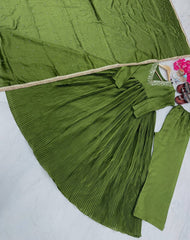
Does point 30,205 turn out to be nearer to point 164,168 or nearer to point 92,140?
point 92,140

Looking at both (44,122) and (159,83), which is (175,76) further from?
(44,122)

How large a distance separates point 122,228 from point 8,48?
1032 millimetres

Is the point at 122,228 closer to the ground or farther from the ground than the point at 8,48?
closer to the ground

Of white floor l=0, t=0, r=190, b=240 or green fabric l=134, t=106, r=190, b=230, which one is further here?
green fabric l=134, t=106, r=190, b=230

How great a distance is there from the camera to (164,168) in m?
1.23

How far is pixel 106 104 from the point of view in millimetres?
1254

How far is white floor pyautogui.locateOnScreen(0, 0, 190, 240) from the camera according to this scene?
2.98ft

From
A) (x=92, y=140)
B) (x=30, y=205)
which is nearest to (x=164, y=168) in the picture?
(x=92, y=140)

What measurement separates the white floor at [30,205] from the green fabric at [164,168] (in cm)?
8

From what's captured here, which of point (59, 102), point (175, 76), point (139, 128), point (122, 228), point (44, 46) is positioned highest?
point (44, 46)

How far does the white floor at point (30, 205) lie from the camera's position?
0.91 m

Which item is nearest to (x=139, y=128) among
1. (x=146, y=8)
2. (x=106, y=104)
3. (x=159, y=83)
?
(x=106, y=104)

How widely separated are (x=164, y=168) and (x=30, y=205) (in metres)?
0.71

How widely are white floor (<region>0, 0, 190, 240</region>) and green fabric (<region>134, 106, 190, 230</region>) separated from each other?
79mm
